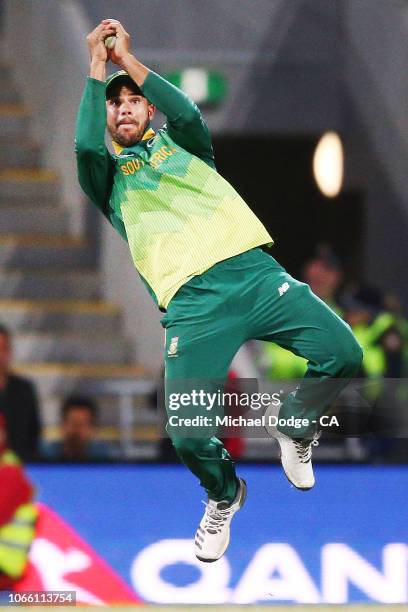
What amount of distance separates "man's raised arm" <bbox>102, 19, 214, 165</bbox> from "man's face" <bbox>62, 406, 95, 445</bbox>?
2.47 m

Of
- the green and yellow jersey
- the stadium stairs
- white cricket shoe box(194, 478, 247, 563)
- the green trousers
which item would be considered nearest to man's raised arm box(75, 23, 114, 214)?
the green and yellow jersey

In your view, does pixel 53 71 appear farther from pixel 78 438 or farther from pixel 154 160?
pixel 154 160

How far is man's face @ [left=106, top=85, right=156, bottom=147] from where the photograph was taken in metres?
5.46

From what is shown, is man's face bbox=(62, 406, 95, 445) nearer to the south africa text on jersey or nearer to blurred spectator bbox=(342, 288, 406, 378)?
blurred spectator bbox=(342, 288, 406, 378)

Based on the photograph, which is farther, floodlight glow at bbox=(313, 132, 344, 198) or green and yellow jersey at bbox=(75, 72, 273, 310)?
floodlight glow at bbox=(313, 132, 344, 198)

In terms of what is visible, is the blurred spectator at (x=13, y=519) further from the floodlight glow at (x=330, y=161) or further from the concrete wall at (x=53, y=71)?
the floodlight glow at (x=330, y=161)

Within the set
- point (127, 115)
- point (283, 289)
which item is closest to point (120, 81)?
point (127, 115)

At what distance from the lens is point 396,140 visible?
405 inches

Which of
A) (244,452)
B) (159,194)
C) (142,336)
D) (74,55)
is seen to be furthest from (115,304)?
(159,194)

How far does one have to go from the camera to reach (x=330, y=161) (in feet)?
31.9

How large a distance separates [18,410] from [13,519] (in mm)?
541

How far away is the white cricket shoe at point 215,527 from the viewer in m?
5.72

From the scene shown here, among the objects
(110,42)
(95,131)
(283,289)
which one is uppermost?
(110,42)

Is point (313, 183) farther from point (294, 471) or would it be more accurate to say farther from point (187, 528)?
point (294, 471)
